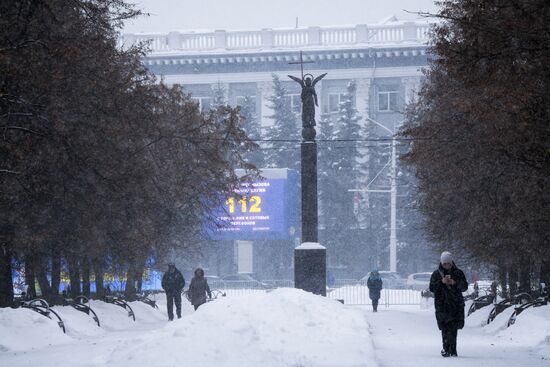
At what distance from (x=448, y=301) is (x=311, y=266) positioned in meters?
12.3

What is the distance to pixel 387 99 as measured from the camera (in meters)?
95.0

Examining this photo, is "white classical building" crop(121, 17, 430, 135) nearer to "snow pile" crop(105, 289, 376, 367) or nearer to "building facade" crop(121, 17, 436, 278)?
"building facade" crop(121, 17, 436, 278)

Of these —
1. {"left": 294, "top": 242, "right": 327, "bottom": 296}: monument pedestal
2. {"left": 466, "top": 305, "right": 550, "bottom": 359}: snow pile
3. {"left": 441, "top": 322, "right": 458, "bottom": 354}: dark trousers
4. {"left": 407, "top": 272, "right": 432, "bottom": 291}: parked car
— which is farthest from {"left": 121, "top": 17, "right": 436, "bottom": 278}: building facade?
{"left": 441, "top": 322, "right": 458, "bottom": 354}: dark trousers

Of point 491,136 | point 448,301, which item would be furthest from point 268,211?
point 448,301

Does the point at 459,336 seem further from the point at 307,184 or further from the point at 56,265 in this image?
the point at 56,265

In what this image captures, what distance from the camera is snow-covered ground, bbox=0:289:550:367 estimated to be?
14250 millimetres

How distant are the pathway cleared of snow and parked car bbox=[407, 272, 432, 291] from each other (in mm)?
42300

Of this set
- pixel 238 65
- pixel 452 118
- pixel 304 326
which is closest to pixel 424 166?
pixel 452 118

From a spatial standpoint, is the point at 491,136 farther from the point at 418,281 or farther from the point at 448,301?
the point at 418,281

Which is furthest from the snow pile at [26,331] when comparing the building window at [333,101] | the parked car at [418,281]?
the building window at [333,101]

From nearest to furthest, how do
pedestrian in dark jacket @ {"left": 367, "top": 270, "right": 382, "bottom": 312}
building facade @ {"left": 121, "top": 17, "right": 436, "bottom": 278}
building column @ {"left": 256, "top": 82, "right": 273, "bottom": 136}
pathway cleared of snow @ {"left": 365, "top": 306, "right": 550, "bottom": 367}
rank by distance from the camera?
pathway cleared of snow @ {"left": 365, "top": 306, "right": 550, "bottom": 367} → pedestrian in dark jacket @ {"left": 367, "top": 270, "right": 382, "bottom": 312} → building facade @ {"left": 121, "top": 17, "right": 436, "bottom": 278} → building column @ {"left": 256, "top": 82, "right": 273, "bottom": 136}

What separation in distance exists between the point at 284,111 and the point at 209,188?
49.1 meters

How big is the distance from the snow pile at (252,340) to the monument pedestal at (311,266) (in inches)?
395

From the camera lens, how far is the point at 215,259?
8631cm
